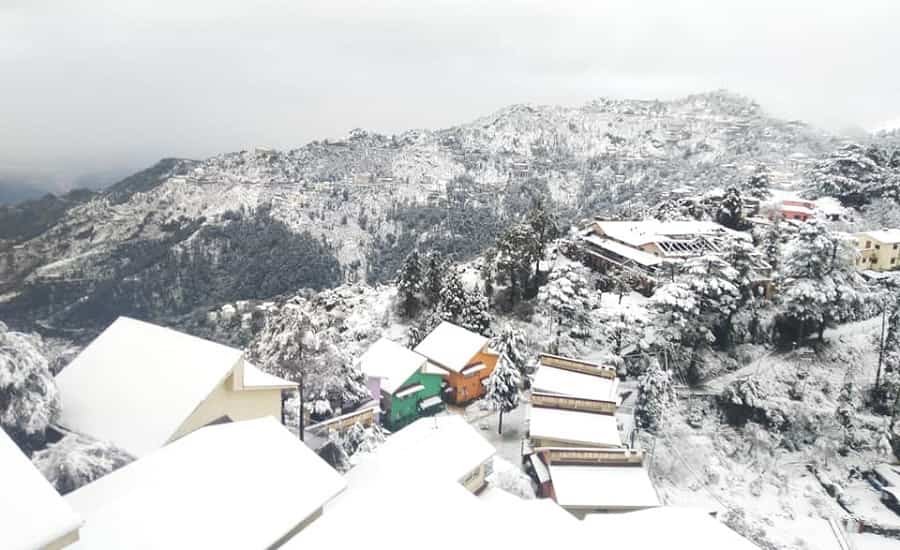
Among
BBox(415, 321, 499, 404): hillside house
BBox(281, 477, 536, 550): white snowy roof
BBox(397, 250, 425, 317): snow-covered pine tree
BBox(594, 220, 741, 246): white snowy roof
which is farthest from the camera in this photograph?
BBox(594, 220, 741, 246): white snowy roof

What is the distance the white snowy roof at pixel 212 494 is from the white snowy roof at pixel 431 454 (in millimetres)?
3434

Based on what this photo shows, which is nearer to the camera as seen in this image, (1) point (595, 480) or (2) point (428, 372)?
(1) point (595, 480)

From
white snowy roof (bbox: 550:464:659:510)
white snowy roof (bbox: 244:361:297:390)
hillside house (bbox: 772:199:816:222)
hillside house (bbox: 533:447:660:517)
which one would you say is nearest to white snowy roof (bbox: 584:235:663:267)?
hillside house (bbox: 772:199:816:222)

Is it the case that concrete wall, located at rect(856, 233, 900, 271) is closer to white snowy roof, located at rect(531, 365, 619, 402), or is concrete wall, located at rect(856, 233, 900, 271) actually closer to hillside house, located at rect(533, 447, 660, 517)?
white snowy roof, located at rect(531, 365, 619, 402)

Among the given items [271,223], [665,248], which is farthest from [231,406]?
[271,223]

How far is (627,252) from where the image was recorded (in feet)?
143

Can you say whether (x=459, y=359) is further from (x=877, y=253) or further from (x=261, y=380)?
(x=877, y=253)

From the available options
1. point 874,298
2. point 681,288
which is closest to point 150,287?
point 681,288

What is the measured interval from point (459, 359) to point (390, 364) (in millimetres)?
4574

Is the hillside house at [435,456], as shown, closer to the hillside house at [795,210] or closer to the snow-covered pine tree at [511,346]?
the snow-covered pine tree at [511,346]

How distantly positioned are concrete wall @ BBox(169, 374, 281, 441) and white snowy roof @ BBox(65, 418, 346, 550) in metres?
3.22

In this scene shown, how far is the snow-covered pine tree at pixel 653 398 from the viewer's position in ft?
89.2

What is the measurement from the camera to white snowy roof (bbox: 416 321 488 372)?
33.2 meters

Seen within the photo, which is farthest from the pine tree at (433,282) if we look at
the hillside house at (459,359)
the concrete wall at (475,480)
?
the concrete wall at (475,480)
